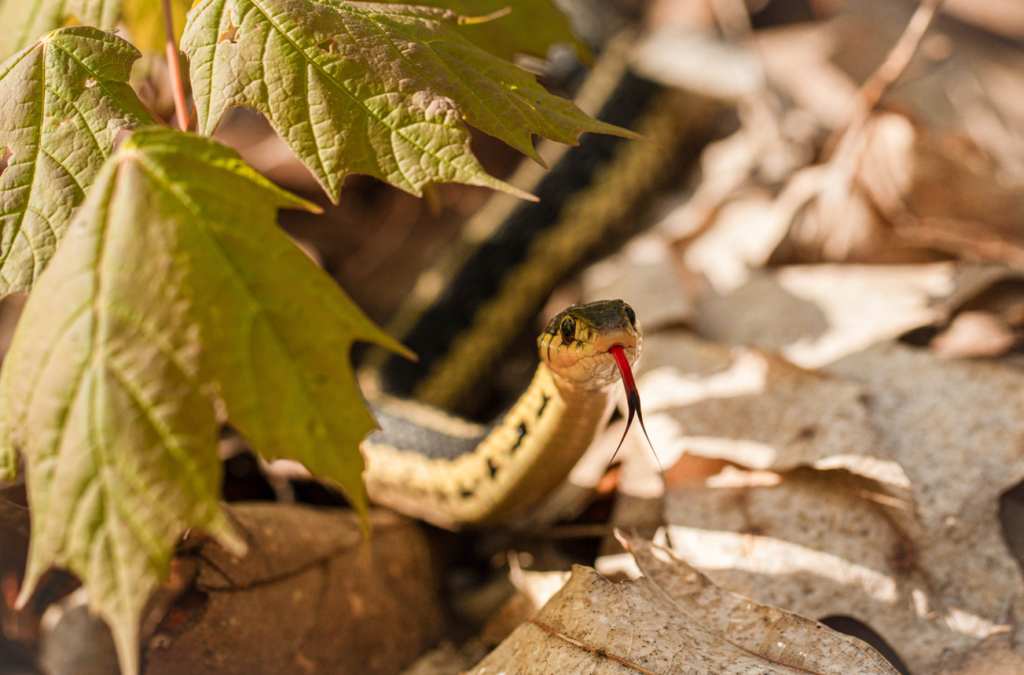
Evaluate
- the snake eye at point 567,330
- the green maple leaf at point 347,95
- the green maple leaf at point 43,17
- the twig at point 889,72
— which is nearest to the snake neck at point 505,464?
the snake eye at point 567,330

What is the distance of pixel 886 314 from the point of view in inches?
71.4

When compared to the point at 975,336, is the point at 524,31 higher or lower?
higher

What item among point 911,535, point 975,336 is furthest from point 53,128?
point 975,336

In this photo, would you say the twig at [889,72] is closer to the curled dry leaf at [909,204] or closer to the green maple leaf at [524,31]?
the curled dry leaf at [909,204]

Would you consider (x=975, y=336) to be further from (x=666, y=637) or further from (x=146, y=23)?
(x=146, y=23)

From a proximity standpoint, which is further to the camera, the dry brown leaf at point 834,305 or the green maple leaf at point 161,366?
the dry brown leaf at point 834,305

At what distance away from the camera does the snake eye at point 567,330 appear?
132cm

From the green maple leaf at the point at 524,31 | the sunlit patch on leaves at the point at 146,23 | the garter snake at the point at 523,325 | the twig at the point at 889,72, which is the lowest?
the garter snake at the point at 523,325

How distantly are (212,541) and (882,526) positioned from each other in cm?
131

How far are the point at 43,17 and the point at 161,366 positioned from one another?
1034 mm

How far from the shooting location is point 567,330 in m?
1.33

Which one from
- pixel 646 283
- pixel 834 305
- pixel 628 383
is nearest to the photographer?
pixel 628 383

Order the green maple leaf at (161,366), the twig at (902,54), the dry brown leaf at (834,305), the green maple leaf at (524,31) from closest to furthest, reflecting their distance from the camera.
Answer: the green maple leaf at (161,366), the green maple leaf at (524,31), the dry brown leaf at (834,305), the twig at (902,54)

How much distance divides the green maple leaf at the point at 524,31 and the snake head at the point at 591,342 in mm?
711
